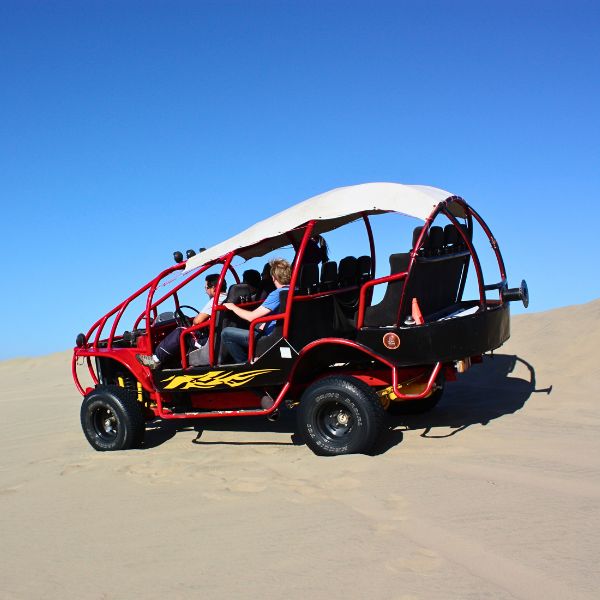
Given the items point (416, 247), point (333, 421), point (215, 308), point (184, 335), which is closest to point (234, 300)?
point (215, 308)

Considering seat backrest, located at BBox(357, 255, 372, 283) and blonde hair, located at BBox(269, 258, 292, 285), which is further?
seat backrest, located at BBox(357, 255, 372, 283)

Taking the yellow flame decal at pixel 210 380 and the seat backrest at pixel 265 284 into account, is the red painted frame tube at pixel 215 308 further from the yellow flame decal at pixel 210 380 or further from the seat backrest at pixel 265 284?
the seat backrest at pixel 265 284

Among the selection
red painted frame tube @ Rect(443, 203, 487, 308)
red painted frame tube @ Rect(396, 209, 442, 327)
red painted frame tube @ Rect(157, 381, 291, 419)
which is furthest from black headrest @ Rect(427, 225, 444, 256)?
red painted frame tube @ Rect(157, 381, 291, 419)

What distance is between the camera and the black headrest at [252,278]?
8586 millimetres

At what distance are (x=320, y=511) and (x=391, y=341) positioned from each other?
192 centimetres

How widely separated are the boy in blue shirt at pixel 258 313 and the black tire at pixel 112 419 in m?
1.39

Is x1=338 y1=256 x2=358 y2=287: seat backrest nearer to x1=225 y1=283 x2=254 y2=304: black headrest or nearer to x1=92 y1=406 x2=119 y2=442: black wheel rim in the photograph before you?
x1=225 y1=283 x2=254 y2=304: black headrest

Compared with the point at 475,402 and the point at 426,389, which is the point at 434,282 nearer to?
the point at 426,389

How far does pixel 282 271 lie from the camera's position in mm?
7121

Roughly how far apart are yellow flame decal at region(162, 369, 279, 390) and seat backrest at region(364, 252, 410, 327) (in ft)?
3.81

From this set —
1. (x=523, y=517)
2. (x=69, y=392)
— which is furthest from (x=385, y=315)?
(x=69, y=392)

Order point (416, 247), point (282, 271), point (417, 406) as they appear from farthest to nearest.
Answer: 1. point (417, 406)
2. point (282, 271)
3. point (416, 247)

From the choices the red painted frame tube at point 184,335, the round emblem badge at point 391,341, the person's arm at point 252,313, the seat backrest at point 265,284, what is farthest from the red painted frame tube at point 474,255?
the red painted frame tube at point 184,335

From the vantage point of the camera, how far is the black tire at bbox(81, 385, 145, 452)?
25.6ft
